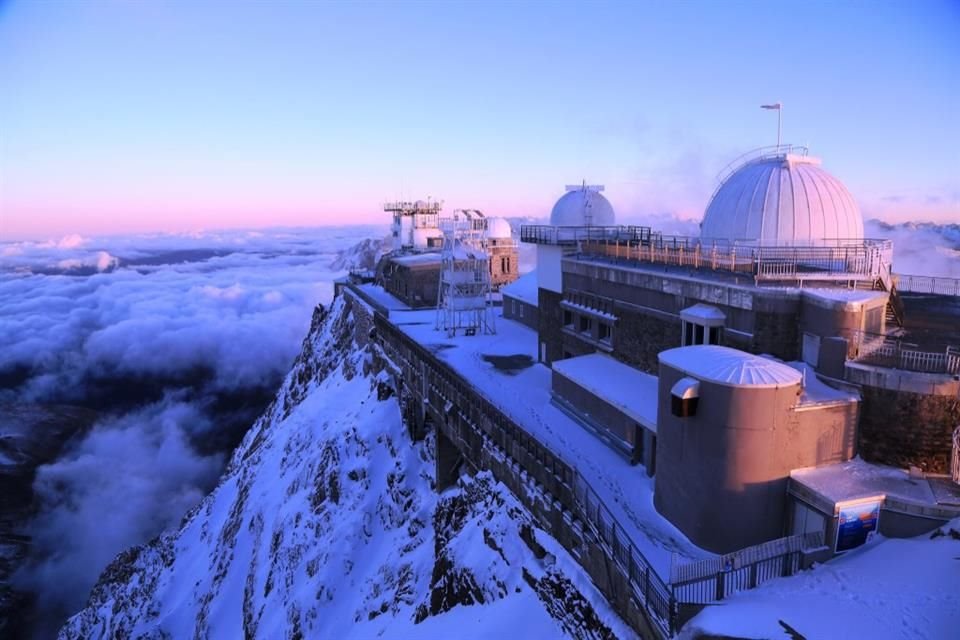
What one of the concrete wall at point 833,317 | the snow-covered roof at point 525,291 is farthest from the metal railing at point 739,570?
the snow-covered roof at point 525,291

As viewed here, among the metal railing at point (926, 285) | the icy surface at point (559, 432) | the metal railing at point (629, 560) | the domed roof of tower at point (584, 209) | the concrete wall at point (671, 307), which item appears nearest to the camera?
the metal railing at point (629, 560)

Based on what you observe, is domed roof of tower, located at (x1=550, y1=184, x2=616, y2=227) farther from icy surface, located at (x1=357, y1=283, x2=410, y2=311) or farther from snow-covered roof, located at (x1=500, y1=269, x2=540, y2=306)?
icy surface, located at (x1=357, y1=283, x2=410, y2=311)

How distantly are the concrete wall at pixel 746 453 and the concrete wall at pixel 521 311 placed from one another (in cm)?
2315

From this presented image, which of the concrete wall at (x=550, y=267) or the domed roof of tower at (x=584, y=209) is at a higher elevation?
the domed roof of tower at (x=584, y=209)

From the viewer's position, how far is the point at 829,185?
18.8m

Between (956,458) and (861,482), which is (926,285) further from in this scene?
(861,482)

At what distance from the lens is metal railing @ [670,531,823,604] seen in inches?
436

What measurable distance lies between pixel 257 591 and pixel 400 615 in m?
12.3

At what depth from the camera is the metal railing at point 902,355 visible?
13469 millimetres

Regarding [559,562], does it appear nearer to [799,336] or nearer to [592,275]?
[799,336]

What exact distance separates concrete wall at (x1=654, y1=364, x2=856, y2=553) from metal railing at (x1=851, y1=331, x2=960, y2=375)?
57.6 inches

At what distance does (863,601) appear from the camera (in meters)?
10.4

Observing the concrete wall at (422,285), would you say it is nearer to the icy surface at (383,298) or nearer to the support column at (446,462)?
the icy surface at (383,298)

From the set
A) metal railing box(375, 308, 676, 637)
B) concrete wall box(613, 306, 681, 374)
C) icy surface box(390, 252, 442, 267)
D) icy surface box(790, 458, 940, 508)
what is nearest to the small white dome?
icy surface box(390, 252, 442, 267)
